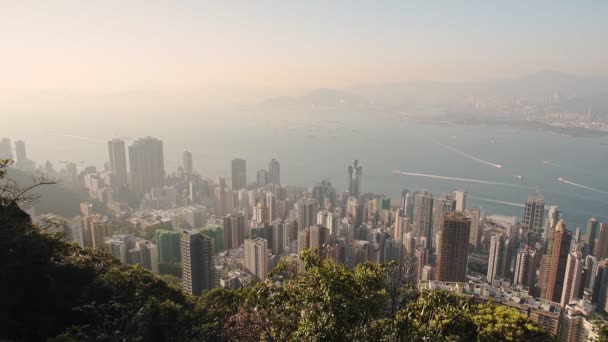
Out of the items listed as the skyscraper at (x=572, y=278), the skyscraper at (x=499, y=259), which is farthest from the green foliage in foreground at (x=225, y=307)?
the skyscraper at (x=499, y=259)

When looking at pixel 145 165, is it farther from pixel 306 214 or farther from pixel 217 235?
pixel 306 214

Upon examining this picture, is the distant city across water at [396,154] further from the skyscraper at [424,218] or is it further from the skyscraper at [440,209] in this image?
the skyscraper at [424,218]

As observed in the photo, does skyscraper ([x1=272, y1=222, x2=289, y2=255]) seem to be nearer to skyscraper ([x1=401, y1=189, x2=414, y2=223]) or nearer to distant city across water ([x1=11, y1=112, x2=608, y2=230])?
skyscraper ([x1=401, y1=189, x2=414, y2=223])

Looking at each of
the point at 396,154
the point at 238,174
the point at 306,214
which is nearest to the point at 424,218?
the point at 306,214

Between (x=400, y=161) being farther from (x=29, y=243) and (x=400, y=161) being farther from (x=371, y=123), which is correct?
(x=29, y=243)

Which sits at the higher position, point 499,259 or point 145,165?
point 145,165

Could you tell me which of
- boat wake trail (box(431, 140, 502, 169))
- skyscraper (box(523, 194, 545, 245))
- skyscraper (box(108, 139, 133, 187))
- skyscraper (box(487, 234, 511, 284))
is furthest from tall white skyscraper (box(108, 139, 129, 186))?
boat wake trail (box(431, 140, 502, 169))
